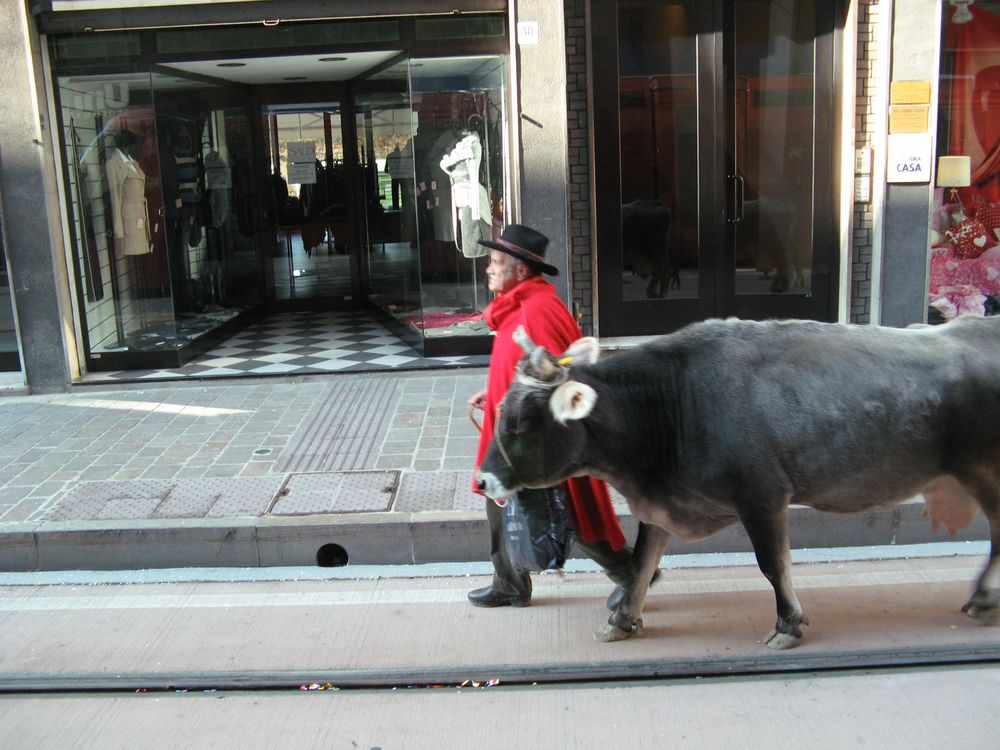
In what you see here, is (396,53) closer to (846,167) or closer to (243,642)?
(846,167)

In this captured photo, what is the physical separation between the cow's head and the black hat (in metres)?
0.62

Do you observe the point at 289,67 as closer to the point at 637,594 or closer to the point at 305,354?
the point at 305,354

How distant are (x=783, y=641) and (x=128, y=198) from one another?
7.52m

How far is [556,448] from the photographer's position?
4348 mm

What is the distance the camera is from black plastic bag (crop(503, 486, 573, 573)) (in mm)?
4688

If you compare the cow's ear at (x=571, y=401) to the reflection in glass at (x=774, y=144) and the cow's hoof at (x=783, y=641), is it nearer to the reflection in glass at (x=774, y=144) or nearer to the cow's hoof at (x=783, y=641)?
the cow's hoof at (x=783, y=641)

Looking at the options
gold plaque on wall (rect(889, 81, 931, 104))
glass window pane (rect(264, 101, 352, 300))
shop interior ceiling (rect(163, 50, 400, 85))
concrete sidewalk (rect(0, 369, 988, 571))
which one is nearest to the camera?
concrete sidewalk (rect(0, 369, 988, 571))

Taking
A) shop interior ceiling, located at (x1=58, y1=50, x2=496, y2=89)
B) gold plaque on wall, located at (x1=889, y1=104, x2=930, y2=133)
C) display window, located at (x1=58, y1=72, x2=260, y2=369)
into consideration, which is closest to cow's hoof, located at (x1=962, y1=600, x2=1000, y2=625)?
gold plaque on wall, located at (x1=889, y1=104, x2=930, y2=133)

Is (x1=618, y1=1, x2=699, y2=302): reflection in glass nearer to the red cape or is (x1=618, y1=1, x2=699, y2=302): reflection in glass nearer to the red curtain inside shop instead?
the red curtain inside shop

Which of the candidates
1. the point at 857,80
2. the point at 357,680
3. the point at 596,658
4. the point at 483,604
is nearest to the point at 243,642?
the point at 357,680

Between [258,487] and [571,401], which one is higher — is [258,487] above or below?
below

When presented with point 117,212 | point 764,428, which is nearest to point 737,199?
point 764,428

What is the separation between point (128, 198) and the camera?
9734mm

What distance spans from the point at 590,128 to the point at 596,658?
18.5 ft
